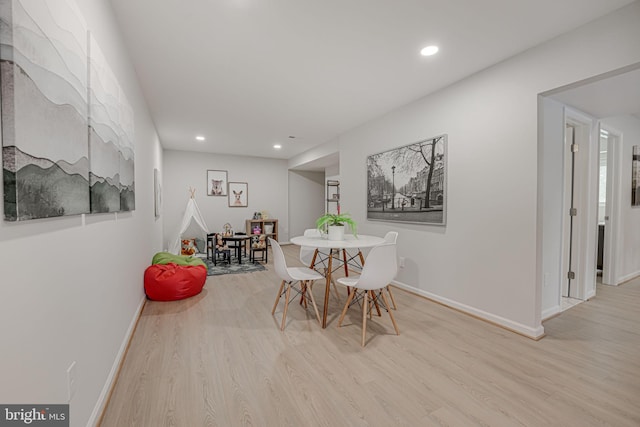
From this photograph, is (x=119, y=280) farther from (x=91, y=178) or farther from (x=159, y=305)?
(x=159, y=305)

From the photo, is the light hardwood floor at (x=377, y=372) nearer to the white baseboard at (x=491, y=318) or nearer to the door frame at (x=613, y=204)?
the white baseboard at (x=491, y=318)

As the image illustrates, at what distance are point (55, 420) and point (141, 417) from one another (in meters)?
0.58

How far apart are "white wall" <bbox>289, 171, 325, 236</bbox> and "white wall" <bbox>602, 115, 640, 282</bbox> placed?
601 centimetres

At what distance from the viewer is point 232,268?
4852mm

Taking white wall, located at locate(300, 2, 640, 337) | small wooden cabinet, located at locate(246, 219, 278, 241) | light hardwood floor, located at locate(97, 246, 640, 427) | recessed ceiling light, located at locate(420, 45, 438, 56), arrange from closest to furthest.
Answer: light hardwood floor, located at locate(97, 246, 640, 427) → white wall, located at locate(300, 2, 640, 337) → recessed ceiling light, located at locate(420, 45, 438, 56) → small wooden cabinet, located at locate(246, 219, 278, 241)

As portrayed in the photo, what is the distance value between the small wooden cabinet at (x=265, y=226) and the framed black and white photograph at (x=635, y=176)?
6.52m

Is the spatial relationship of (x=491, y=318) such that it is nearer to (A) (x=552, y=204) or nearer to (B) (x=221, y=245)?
(A) (x=552, y=204)

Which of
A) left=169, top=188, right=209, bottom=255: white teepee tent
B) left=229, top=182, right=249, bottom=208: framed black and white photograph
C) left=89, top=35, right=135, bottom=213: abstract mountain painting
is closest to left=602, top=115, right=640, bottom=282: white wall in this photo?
left=89, top=35, right=135, bottom=213: abstract mountain painting

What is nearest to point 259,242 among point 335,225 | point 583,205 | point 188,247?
Result: point 188,247

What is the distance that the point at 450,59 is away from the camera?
8.04 ft

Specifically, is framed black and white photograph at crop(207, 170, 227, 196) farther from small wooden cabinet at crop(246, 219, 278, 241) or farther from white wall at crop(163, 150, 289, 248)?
small wooden cabinet at crop(246, 219, 278, 241)

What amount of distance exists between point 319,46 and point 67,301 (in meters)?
2.33

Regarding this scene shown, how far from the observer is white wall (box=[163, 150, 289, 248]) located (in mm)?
6469

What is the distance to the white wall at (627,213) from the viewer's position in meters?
3.71
